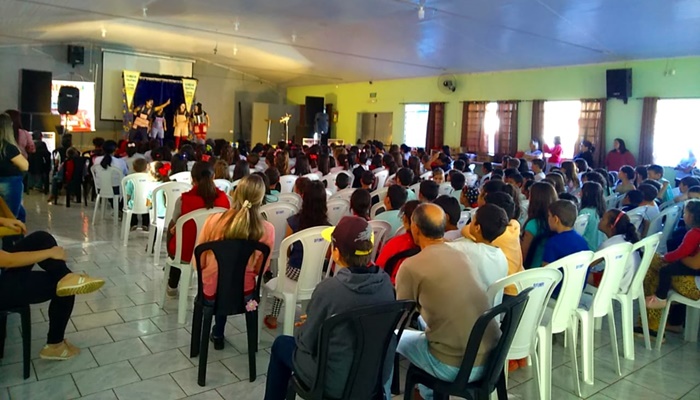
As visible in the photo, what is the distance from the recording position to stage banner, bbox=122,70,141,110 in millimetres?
15164

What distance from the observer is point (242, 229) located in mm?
2818

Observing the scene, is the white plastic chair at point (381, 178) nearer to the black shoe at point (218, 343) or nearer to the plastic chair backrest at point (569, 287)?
the black shoe at point (218, 343)

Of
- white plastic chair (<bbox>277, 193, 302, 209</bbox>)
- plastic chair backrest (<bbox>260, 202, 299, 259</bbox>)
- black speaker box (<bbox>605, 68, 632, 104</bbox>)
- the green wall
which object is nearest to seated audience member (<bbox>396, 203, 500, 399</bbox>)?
plastic chair backrest (<bbox>260, 202, 299, 259</bbox>)

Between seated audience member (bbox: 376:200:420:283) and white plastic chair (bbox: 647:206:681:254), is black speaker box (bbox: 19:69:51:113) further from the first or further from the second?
white plastic chair (bbox: 647:206:681:254)

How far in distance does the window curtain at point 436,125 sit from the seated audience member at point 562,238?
36.7ft

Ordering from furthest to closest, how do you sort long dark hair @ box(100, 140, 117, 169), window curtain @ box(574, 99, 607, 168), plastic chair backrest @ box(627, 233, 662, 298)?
window curtain @ box(574, 99, 607, 168) < long dark hair @ box(100, 140, 117, 169) < plastic chair backrest @ box(627, 233, 662, 298)

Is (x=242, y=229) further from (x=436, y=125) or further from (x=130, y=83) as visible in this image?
(x=130, y=83)

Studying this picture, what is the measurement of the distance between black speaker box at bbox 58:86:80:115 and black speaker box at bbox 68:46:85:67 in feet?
5.83

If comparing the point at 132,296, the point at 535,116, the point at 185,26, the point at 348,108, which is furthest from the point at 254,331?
the point at 348,108

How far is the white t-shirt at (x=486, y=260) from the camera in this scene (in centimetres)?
233

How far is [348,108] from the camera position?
17.6 m

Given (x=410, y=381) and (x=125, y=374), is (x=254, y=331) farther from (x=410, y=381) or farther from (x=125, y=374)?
(x=410, y=381)

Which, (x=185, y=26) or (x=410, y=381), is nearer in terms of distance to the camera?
(x=410, y=381)

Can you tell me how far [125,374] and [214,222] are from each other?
992 millimetres
